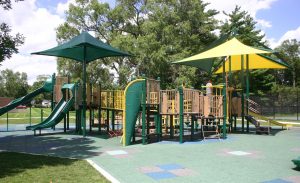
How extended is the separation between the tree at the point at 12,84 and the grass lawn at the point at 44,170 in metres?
98.7

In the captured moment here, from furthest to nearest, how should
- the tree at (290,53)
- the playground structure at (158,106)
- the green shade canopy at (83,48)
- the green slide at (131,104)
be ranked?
the tree at (290,53)
the green shade canopy at (83,48)
the playground structure at (158,106)
the green slide at (131,104)

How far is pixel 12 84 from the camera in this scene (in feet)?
339

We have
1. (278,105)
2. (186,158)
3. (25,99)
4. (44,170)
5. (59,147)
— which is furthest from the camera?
(278,105)

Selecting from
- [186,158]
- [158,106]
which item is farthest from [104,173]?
[158,106]

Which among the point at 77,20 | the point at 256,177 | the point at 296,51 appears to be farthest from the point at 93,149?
the point at 296,51

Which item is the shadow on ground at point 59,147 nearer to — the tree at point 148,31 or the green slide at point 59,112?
the green slide at point 59,112

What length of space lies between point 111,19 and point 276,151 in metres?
31.0

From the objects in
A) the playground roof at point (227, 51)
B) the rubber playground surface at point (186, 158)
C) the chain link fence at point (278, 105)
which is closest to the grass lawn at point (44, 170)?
the rubber playground surface at point (186, 158)

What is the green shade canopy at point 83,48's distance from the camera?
50.2 ft

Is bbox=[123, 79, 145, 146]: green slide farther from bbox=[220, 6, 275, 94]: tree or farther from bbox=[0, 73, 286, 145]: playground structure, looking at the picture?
bbox=[220, 6, 275, 94]: tree

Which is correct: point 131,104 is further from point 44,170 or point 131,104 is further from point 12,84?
point 12,84

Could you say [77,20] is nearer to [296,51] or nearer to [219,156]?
[219,156]

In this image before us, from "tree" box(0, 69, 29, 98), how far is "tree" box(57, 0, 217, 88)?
71416 millimetres

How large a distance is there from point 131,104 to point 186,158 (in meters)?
3.99
